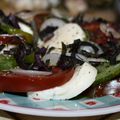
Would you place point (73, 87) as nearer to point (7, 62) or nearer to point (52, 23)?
point (7, 62)

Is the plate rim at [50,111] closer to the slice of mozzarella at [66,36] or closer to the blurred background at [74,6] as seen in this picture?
the slice of mozzarella at [66,36]

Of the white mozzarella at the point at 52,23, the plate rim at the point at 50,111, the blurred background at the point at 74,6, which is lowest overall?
the plate rim at the point at 50,111

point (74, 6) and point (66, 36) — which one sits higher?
point (74, 6)

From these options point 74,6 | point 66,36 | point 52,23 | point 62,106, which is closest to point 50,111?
point 62,106

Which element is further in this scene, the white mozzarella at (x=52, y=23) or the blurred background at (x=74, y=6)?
the blurred background at (x=74, y=6)

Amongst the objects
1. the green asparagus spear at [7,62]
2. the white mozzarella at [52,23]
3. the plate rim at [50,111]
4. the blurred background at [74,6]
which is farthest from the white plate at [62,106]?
the blurred background at [74,6]

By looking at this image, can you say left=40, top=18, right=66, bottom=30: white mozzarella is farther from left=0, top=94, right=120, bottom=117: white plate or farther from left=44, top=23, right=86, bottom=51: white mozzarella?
left=0, top=94, right=120, bottom=117: white plate

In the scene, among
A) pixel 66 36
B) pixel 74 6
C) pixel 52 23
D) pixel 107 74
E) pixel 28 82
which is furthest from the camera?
pixel 74 6

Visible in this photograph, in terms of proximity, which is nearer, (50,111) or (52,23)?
(50,111)
